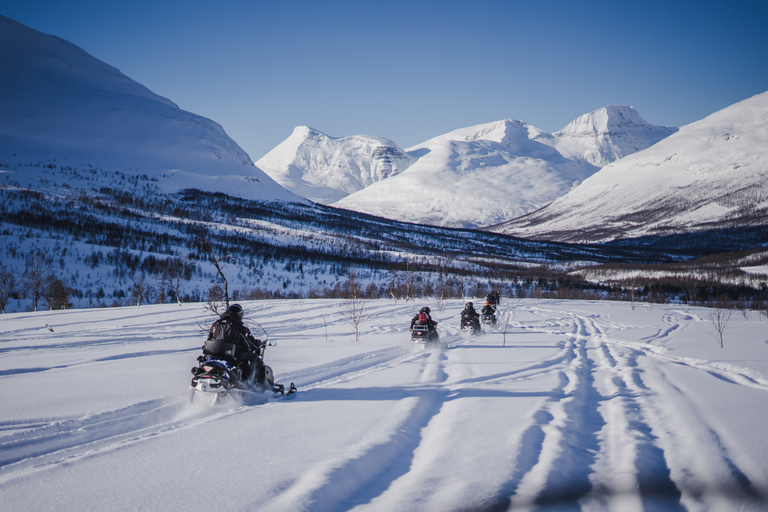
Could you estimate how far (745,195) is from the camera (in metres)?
190

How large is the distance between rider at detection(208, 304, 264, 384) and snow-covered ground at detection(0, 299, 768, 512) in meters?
0.48

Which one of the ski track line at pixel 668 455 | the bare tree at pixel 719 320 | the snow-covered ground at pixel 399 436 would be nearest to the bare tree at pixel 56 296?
the snow-covered ground at pixel 399 436

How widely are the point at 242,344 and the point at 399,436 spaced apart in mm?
3249

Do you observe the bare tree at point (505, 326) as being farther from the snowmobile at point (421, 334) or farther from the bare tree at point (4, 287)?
the bare tree at point (4, 287)

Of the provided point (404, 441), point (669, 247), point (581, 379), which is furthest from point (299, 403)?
point (669, 247)

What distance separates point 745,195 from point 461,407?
255953mm

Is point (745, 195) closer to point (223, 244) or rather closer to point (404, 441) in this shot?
point (223, 244)

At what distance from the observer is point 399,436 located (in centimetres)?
493

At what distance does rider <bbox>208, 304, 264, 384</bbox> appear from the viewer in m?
6.61

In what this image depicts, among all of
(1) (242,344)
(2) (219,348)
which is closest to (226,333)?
(2) (219,348)

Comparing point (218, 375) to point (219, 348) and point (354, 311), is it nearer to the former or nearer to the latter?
point (219, 348)

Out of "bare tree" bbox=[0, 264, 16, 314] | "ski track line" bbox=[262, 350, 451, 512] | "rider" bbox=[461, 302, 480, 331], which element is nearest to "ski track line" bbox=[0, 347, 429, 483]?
"ski track line" bbox=[262, 350, 451, 512]

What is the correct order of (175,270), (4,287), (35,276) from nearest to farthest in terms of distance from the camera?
(4,287) < (35,276) < (175,270)

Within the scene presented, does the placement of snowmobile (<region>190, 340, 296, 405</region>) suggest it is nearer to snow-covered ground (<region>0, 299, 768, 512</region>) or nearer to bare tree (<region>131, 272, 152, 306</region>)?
snow-covered ground (<region>0, 299, 768, 512</region>)
